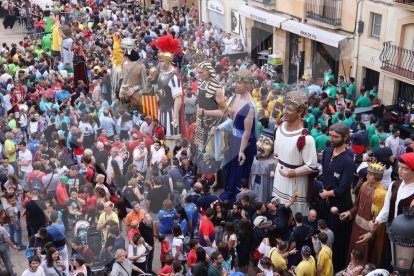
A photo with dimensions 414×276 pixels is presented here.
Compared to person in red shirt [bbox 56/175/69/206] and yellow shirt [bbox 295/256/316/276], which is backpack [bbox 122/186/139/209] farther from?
yellow shirt [bbox 295/256/316/276]

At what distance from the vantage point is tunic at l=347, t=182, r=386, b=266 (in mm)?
7668

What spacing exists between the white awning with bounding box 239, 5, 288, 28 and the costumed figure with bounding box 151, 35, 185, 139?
32.5 ft

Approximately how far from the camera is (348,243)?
840 centimetres

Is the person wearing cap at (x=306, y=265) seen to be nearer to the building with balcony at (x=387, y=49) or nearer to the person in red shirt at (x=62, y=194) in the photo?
the person in red shirt at (x=62, y=194)

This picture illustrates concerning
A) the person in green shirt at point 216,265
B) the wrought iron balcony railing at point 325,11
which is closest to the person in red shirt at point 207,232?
the person in green shirt at point 216,265

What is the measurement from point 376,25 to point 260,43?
6106 mm

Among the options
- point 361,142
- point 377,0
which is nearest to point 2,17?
point 377,0

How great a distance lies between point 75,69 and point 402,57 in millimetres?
7937

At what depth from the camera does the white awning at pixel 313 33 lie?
A: 18.0 meters

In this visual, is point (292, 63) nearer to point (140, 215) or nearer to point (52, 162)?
point (52, 162)

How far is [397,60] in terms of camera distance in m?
16.1

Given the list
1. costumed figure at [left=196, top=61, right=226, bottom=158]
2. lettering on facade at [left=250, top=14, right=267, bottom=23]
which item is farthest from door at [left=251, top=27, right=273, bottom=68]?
costumed figure at [left=196, top=61, right=226, bottom=158]

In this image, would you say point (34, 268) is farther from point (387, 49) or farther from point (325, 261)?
point (387, 49)

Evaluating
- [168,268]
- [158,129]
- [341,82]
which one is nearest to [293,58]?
[341,82]
